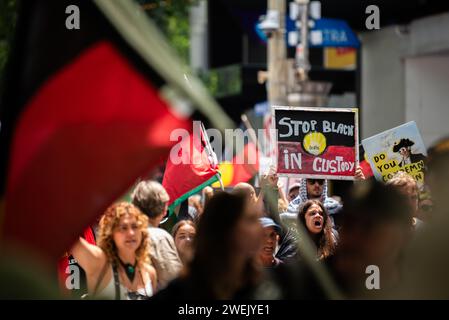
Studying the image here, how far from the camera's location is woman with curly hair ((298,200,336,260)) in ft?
26.4

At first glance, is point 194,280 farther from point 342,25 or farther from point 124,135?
point 342,25

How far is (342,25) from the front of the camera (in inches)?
876

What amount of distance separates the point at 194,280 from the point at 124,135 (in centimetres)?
72

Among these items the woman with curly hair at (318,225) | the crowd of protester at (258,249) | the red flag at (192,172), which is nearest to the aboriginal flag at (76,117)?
the crowd of protester at (258,249)

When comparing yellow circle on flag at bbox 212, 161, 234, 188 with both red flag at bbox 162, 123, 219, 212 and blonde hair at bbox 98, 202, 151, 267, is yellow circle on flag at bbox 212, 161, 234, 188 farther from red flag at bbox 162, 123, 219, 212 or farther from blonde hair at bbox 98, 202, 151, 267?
blonde hair at bbox 98, 202, 151, 267

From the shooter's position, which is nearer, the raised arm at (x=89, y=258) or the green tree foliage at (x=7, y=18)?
the raised arm at (x=89, y=258)

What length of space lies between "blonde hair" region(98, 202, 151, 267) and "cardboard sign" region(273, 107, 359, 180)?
107 inches

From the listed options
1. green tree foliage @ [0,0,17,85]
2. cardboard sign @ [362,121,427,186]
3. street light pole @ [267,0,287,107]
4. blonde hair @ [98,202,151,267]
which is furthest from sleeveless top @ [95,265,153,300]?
street light pole @ [267,0,287,107]

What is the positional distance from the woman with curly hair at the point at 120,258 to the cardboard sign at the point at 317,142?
9.05 feet

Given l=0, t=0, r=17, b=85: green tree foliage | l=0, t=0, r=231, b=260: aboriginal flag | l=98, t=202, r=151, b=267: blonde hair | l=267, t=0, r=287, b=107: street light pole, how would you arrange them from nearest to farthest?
l=0, t=0, r=231, b=260: aboriginal flag, l=98, t=202, r=151, b=267: blonde hair, l=0, t=0, r=17, b=85: green tree foliage, l=267, t=0, r=287, b=107: street light pole

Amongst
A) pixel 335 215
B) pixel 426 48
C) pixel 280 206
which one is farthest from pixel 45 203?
pixel 426 48

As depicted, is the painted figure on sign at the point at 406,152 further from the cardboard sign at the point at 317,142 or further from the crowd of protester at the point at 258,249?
the crowd of protester at the point at 258,249

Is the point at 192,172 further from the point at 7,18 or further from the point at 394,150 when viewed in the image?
the point at 7,18

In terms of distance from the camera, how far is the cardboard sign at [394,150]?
9.70 m
